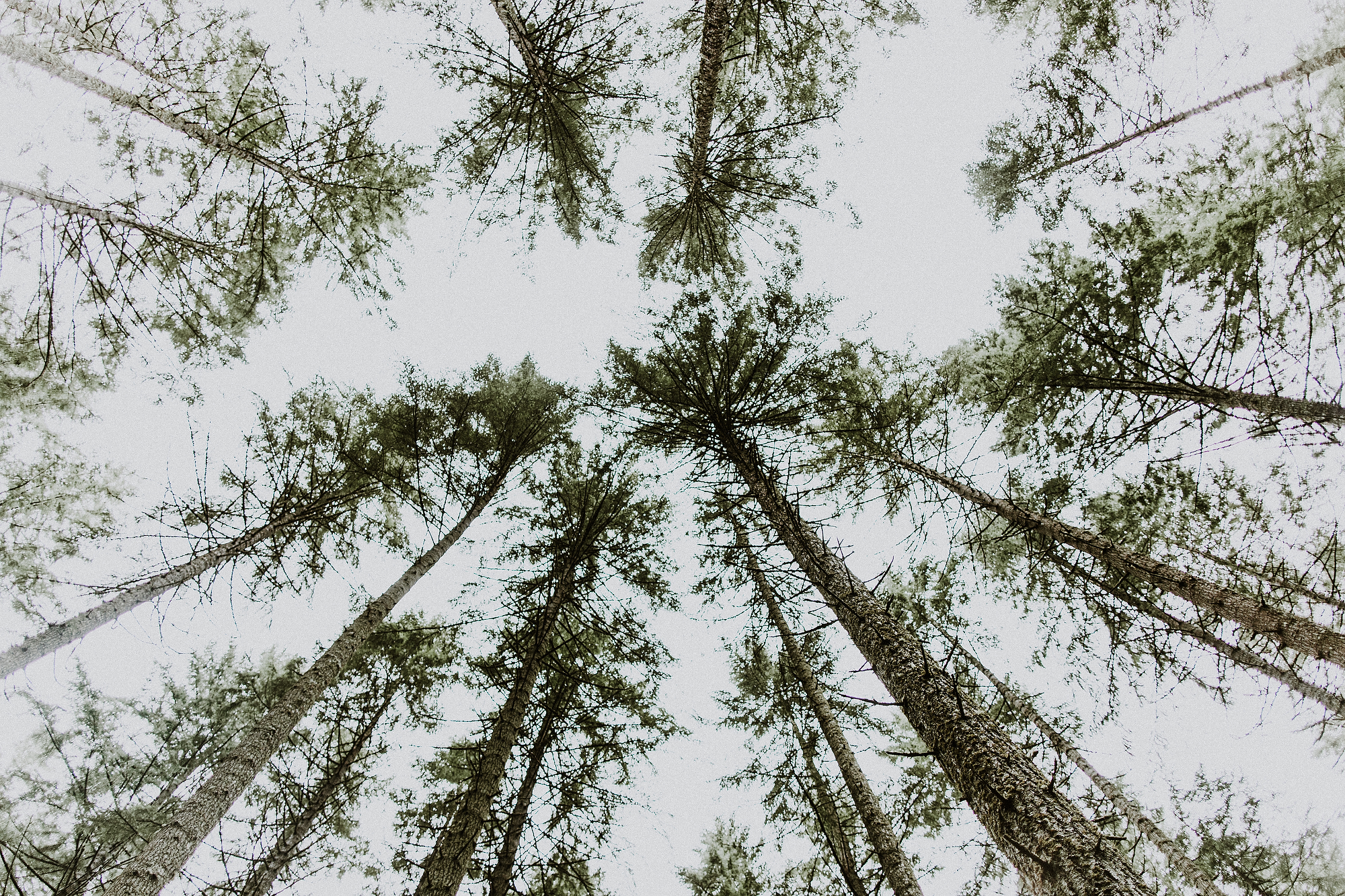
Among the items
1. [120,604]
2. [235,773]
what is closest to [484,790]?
[235,773]

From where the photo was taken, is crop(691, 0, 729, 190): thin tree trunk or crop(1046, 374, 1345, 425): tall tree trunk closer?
crop(1046, 374, 1345, 425): tall tree trunk

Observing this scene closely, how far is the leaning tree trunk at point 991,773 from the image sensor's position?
2.26 metres

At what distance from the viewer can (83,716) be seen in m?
8.62

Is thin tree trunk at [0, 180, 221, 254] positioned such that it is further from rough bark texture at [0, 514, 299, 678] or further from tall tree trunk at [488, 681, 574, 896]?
tall tree trunk at [488, 681, 574, 896]

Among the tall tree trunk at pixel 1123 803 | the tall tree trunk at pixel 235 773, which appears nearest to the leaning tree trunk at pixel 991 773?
the tall tree trunk at pixel 1123 803

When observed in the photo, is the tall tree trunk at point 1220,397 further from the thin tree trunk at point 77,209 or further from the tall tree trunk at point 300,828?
the tall tree trunk at point 300,828

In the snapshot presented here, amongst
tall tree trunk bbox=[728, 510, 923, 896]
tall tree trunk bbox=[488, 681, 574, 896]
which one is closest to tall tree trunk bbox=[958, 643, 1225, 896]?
tall tree trunk bbox=[728, 510, 923, 896]

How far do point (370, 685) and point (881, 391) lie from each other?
865 centimetres

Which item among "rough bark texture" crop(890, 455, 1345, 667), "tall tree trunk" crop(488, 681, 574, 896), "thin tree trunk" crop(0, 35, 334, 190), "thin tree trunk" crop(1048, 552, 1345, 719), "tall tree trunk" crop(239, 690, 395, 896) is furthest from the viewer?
"tall tree trunk" crop(239, 690, 395, 896)

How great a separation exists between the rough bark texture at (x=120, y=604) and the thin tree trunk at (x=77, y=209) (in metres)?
3.62

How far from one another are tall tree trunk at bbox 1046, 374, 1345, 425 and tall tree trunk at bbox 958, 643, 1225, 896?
3574 mm

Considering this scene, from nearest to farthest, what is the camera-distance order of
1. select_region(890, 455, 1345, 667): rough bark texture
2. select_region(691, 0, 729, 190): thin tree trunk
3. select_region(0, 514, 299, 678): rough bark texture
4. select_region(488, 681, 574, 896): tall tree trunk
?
select_region(890, 455, 1345, 667): rough bark texture → select_region(0, 514, 299, 678): rough bark texture → select_region(488, 681, 574, 896): tall tree trunk → select_region(691, 0, 729, 190): thin tree trunk

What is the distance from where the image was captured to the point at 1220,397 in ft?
16.5

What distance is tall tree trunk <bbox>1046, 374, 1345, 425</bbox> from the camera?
5074 mm
